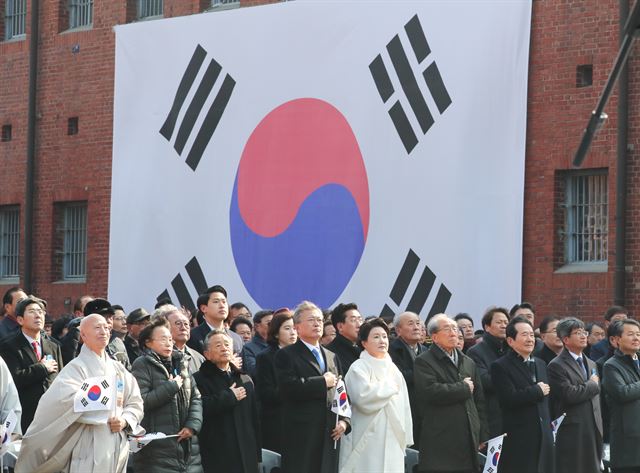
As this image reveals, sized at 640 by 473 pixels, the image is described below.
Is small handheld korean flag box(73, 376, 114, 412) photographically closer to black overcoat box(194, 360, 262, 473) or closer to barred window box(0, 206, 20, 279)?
black overcoat box(194, 360, 262, 473)

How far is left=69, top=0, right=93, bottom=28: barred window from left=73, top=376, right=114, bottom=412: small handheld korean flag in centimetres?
1736

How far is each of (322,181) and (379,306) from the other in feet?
7.62

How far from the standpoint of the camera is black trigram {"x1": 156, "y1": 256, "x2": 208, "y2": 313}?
78.5 ft

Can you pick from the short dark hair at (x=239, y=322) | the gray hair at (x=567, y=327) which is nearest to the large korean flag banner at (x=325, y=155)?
the short dark hair at (x=239, y=322)

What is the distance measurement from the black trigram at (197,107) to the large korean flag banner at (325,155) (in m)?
0.03

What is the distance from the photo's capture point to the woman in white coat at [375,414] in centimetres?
1285

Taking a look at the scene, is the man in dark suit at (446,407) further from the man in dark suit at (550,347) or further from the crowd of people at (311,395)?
the man in dark suit at (550,347)

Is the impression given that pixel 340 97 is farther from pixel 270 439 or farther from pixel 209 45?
pixel 270 439

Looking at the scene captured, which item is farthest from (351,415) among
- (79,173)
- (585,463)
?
(79,173)

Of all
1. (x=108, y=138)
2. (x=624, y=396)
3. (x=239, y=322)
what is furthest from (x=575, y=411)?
(x=108, y=138)

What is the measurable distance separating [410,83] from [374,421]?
30.0 feet

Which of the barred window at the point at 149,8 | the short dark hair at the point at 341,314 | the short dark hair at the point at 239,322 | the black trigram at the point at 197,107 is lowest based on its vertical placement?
the short dark hair at the point at 239,322

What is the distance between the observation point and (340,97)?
73.0 feet

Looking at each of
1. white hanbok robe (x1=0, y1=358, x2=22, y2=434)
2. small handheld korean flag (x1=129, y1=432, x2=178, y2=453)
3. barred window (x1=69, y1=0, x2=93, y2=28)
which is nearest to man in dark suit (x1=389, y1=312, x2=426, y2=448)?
small handheld korean flag (x1=129, y1=432, x2=178, y2=453)
